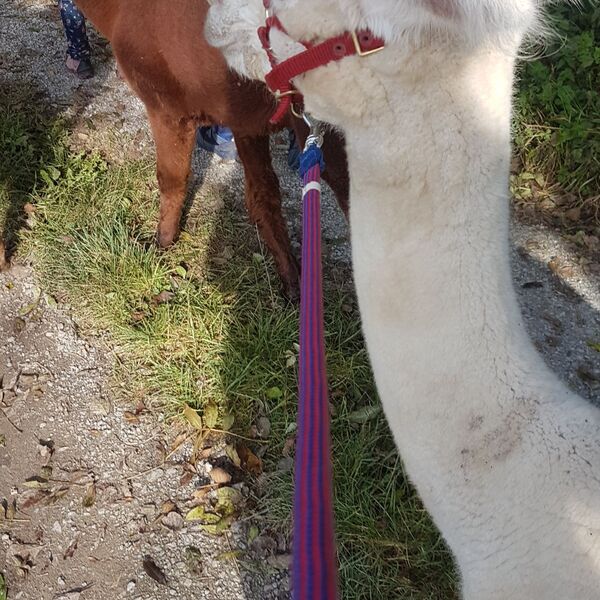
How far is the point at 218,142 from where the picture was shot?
11.9 feet

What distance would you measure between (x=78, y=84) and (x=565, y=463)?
3.98 m

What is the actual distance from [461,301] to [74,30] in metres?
3.64

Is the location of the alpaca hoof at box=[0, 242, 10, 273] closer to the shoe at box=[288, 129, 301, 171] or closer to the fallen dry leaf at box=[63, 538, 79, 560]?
the fallen dry leaf at box=[63, 538, 79, 560]

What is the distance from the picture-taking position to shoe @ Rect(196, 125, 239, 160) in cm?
360

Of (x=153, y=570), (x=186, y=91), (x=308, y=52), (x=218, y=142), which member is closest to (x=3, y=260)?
(x=218, y=142)

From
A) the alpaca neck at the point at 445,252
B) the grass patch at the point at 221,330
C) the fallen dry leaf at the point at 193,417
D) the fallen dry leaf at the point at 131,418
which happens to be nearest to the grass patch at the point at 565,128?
the grass patch at the point at 221,330

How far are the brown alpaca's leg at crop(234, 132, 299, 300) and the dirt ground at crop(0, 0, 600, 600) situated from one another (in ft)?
1.13

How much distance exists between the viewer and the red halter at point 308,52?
3.29ft

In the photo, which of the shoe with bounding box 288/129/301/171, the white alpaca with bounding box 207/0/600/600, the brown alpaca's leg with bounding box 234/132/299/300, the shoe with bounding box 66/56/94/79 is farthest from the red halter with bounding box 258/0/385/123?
the shoe with bounding box 66/56/94/79

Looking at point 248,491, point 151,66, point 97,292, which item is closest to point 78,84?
point 97,292

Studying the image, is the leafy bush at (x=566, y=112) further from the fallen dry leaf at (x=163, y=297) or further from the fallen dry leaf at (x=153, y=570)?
the fallen dry leaf at (x=153, y=570)

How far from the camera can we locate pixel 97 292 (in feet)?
9.74

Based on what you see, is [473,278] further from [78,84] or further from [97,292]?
[78,84]

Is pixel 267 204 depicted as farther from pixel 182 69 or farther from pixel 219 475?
pixel 219 475
